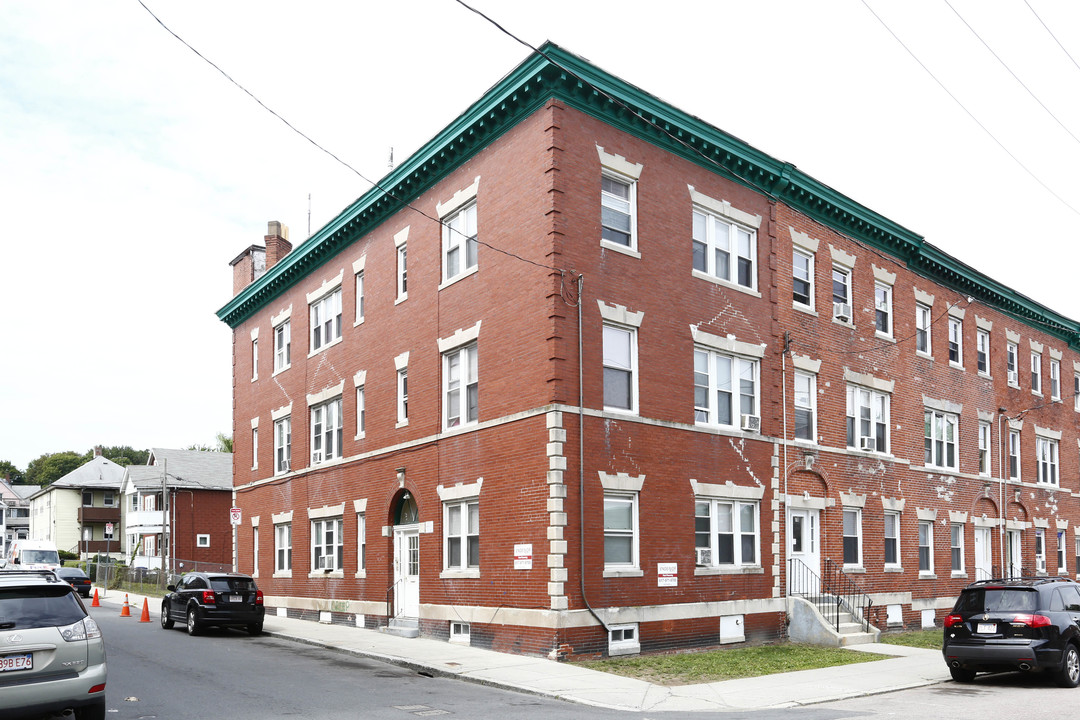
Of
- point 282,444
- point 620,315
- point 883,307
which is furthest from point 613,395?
point 282,444

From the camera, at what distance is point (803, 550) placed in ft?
82.0

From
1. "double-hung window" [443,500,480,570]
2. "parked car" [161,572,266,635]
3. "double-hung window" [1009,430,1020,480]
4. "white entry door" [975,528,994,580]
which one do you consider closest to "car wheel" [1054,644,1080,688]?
"double-hung window" [443,500,480,570]

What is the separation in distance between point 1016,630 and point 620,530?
7.56m

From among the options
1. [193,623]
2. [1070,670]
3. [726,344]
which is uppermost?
[726,344]

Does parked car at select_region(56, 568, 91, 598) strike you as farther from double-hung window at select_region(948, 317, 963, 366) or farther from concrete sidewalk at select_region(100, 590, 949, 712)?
double-hung window at select_region(948, 317, 963, 366)

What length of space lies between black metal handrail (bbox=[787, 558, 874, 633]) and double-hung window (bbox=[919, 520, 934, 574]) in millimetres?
4325

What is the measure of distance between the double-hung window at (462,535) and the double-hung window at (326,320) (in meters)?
8.99

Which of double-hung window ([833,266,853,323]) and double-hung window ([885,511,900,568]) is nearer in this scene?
Answer: double-hung window ([833,266,853,323])

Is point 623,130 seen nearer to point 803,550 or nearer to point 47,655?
point 803,550

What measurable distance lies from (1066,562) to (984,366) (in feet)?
32.6

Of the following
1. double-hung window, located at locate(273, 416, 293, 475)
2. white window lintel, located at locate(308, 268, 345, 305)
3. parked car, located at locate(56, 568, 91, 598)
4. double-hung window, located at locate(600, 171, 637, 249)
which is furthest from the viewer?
parked car, located at locate(56, 568, 91, 598)

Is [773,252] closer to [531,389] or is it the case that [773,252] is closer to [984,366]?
[531,389]

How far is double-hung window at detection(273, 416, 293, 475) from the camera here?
3241cm

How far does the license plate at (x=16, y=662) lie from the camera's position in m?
10.3
